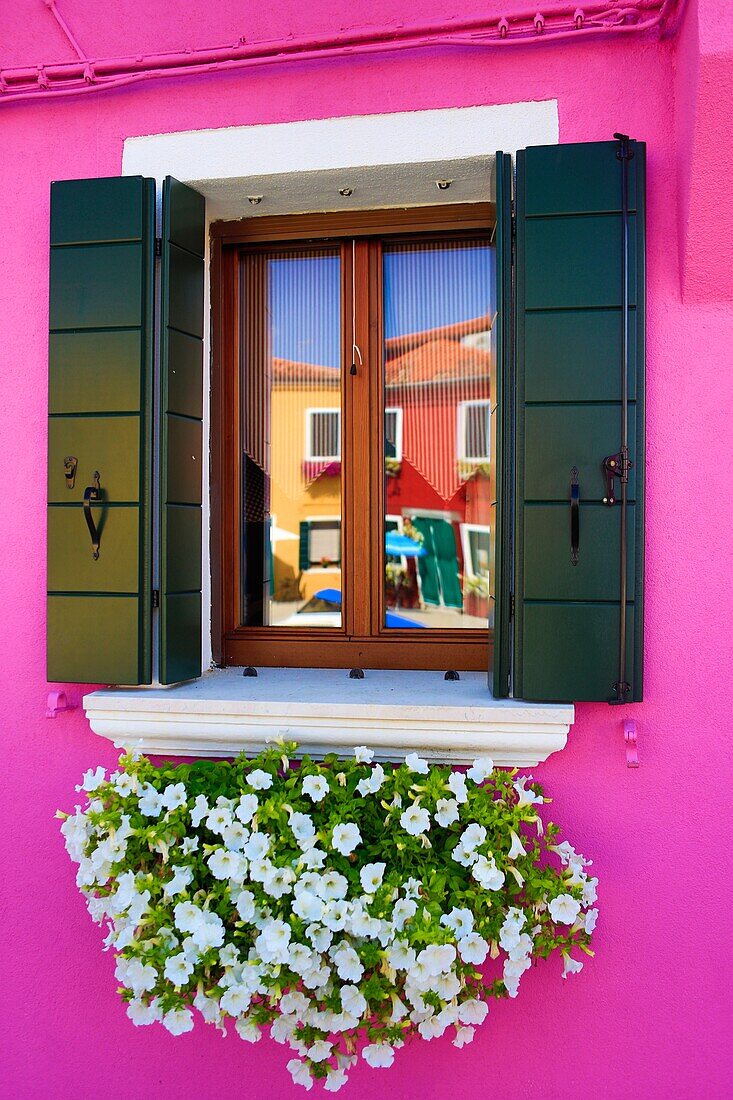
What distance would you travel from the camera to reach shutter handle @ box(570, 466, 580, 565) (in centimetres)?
227

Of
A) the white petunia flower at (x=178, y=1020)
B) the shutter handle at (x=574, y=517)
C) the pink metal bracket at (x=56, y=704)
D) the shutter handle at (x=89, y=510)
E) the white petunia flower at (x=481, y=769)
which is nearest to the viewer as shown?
the white petunia flower at (x=178, y=1020)

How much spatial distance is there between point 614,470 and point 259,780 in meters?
1.26

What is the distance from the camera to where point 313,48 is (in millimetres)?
2479

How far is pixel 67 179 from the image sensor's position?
105 inches

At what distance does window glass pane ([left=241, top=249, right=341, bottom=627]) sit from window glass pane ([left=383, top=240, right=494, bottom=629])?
0.19 meters

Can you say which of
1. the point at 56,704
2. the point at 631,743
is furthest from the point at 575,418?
the point at 56,704

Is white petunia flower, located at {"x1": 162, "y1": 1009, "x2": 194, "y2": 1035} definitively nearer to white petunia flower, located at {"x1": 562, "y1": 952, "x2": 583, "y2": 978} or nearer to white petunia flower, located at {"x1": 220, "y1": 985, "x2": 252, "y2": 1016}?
white petunia flower, located at {"x1": 220, "y1": 985, "x2": 252, "y2": 1016}

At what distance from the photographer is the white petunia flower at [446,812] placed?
6.86 ft

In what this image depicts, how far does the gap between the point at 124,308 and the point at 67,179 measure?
21.4 inches

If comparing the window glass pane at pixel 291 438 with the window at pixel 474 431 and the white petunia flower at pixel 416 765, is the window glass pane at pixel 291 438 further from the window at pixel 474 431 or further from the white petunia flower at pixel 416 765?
the white petunia flower at pixel 416 765

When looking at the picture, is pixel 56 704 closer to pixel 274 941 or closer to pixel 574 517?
pixel 274 941

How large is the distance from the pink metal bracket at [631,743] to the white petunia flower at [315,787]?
0.86 metres

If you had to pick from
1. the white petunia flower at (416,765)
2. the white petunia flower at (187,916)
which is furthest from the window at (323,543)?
the white petunia flower at (187,916)

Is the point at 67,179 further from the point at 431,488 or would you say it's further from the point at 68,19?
the point at 431,488
